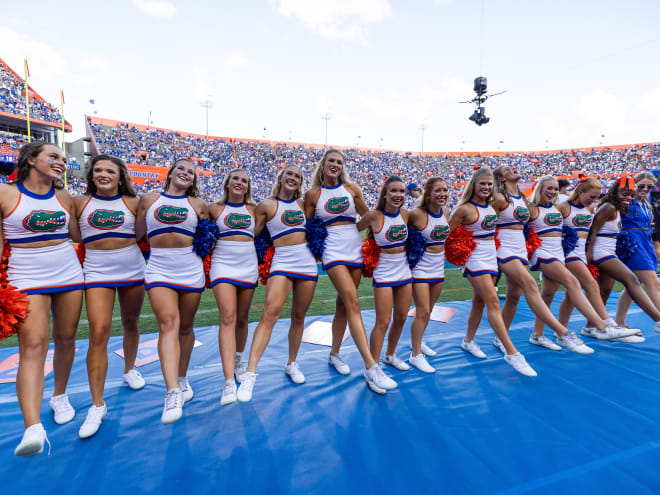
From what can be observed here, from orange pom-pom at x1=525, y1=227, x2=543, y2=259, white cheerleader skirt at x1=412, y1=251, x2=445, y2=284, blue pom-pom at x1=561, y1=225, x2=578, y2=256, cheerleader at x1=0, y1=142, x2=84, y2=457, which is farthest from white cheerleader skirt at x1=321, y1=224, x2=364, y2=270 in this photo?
blue pom-pom at x1=561, y1=225, x2=578, y2=256

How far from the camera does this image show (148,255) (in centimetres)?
257

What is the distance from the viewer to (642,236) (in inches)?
143

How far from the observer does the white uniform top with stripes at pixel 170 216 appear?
230cm

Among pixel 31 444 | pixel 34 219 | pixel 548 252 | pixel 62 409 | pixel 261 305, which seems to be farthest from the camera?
pixel 261 305

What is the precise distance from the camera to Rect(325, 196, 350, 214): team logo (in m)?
2.72

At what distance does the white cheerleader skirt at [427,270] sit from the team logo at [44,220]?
2.54 meters

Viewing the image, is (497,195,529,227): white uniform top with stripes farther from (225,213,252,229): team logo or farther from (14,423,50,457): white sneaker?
(14,423,50,457): white sneaker

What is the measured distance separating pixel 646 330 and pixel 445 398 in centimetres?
315

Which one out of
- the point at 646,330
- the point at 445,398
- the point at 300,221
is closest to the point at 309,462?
the point at 445,398

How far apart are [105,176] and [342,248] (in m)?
1.70

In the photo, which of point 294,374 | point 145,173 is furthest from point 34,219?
point 145,173

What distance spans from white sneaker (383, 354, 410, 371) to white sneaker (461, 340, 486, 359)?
0.74 metres

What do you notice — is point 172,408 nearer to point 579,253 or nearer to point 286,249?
point 286,249

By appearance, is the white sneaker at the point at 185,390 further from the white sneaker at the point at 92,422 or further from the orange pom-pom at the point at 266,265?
the orange pom-pom at the point at 266,265
